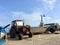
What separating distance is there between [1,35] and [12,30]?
17.9ft

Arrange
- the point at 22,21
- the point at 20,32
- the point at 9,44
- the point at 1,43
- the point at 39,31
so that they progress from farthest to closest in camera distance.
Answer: the point at 39,31 → the point at 22,21 → the point at 20,32 → the point at 9,44 → the point at 1,43

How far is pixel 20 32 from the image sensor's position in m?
23.9

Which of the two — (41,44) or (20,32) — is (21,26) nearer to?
(20,32)

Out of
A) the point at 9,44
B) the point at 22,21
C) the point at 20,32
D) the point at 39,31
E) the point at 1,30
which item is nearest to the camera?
the point at 9,44

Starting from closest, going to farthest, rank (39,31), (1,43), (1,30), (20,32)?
1. (1,43)
2. (1,30)
3. (20,32)
4. (39,31)

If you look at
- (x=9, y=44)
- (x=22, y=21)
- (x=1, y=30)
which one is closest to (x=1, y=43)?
(x=9, y=44)

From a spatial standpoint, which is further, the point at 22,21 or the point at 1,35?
the point at 22,21

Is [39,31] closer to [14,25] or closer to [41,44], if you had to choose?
[14,25]

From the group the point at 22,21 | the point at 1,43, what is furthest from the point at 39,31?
the point at 1,43

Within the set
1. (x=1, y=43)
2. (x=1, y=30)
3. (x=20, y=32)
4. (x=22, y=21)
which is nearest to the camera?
(x=1, y=43)

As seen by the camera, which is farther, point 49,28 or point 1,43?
point 49,28

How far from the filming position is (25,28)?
2433cm

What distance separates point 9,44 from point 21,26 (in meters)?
6.63

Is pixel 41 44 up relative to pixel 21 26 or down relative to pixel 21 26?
down
